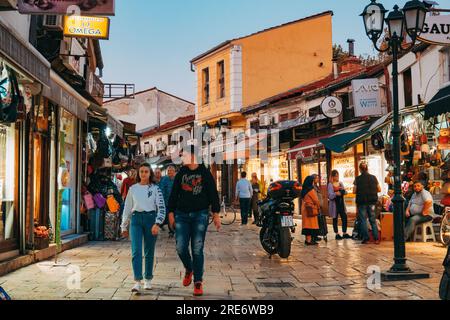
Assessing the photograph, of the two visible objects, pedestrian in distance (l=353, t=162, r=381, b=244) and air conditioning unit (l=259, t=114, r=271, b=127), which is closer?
pedestrian in distance (l=353, t=162, r=381, b=244)

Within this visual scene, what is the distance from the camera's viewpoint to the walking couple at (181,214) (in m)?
7.16

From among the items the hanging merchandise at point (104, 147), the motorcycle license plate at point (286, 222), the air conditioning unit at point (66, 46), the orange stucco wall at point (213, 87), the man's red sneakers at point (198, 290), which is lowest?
the man's red sneakers at point (198, 290)

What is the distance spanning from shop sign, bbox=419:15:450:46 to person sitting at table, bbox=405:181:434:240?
3.37 m

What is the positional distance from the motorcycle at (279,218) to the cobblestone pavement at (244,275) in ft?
0.84

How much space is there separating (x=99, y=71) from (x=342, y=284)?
72.3 feet

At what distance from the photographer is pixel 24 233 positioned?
9.67 meters

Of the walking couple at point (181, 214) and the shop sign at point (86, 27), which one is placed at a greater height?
the shop sign at point (86, 27)

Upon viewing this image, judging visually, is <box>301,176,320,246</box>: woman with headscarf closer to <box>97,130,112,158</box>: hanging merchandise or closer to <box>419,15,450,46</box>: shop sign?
<box>419,15,450,46</box>: shop sign

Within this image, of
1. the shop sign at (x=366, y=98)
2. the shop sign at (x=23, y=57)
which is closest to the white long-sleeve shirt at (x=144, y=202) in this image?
the shop sign at (x=23, y=57)

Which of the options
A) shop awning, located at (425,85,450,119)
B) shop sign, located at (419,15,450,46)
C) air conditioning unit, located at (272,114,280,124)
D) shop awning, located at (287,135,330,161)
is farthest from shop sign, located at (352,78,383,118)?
air conditioning unit, located at (272,114,280,124)

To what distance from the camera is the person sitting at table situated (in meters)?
12.7

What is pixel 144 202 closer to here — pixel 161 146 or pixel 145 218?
pixel 145 218

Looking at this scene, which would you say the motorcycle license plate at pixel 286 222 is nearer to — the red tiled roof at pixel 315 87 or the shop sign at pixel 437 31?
the shop sign at pixel 437 31

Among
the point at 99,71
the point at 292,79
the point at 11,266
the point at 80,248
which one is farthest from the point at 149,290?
the point at 292,79
